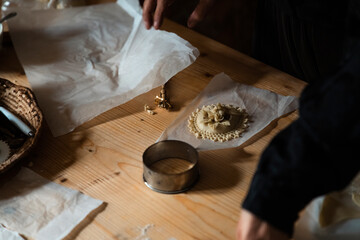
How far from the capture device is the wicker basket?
806mm

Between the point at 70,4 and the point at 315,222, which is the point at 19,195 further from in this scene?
the point at 70,4

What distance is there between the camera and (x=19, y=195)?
30.5 inches

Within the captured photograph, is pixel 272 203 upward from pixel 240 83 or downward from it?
upward

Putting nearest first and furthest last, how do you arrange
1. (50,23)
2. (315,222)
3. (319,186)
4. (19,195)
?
(319,186)
(315,222)
(19,195)
(50,23)

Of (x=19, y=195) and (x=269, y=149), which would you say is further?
(x=19, y=195)

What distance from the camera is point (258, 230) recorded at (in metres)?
0.55

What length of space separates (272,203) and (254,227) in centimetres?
4

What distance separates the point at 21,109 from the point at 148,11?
1.22 ft

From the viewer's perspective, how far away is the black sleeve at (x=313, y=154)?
0.51m

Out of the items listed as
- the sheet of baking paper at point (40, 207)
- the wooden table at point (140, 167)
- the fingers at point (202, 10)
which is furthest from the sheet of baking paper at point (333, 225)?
the fingers at point (202, 10)

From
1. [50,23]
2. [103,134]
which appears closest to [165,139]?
[103,134]

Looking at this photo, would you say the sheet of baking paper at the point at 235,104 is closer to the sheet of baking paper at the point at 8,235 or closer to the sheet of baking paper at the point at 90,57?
the sheet of baking paper at the point at 90,57

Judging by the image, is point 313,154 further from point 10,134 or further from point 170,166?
point 10,134

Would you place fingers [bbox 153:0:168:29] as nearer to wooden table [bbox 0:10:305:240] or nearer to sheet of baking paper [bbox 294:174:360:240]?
wooden table [bbox 0:10:305:240]
